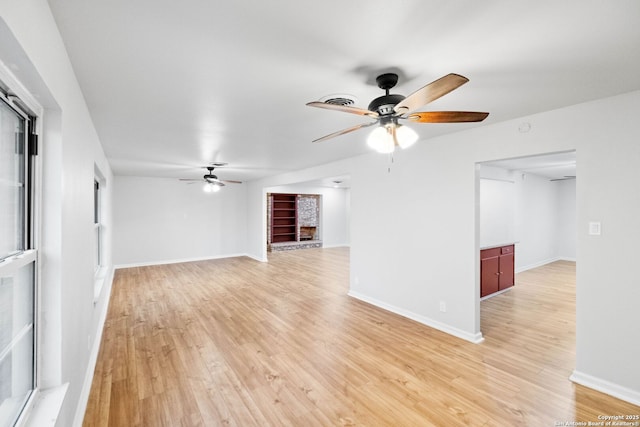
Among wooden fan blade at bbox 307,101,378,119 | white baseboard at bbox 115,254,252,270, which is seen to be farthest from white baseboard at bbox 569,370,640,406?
A: white baseboard at bbox 115,254,252,270

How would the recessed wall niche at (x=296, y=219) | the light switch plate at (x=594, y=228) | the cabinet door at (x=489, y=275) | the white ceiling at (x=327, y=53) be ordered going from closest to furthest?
the white ceiling at (x=327, y=53) → the light switch plate at (x=594, y=228) → the cabinet door at (x=489, y=275) → the recessed wall niche at (x=296, y=219)

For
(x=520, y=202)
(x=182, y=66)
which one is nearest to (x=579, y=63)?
(x=182, y=66)

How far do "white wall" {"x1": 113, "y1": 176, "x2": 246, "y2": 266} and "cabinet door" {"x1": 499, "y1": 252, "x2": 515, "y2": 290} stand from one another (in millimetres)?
6903

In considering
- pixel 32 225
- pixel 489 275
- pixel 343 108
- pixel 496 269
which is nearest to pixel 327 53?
pixel 343 108

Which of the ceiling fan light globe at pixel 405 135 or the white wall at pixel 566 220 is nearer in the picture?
the ceiling fan light globe at pixel 405 135

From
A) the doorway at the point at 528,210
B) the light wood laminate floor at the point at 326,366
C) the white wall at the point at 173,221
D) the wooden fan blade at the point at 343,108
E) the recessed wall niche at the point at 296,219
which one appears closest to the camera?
the wooden fan blade at the point at 343,108

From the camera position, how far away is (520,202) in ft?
21.4

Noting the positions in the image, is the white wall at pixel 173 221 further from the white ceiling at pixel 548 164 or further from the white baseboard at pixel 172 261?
the white ceiling at pixel 548 164

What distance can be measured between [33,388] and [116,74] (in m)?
1.85

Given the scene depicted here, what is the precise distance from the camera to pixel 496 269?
16.0 feet

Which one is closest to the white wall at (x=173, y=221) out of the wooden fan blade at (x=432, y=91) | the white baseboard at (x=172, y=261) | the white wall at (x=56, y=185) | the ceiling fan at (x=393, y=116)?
the white baseboard at (x=172, y=261)

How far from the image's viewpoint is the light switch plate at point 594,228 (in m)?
2.42

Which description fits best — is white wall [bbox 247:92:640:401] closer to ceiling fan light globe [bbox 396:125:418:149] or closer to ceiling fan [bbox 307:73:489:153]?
ceiling fan [bbox 307:73:489:153]

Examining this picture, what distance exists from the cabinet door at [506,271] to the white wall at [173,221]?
6.90 meters
